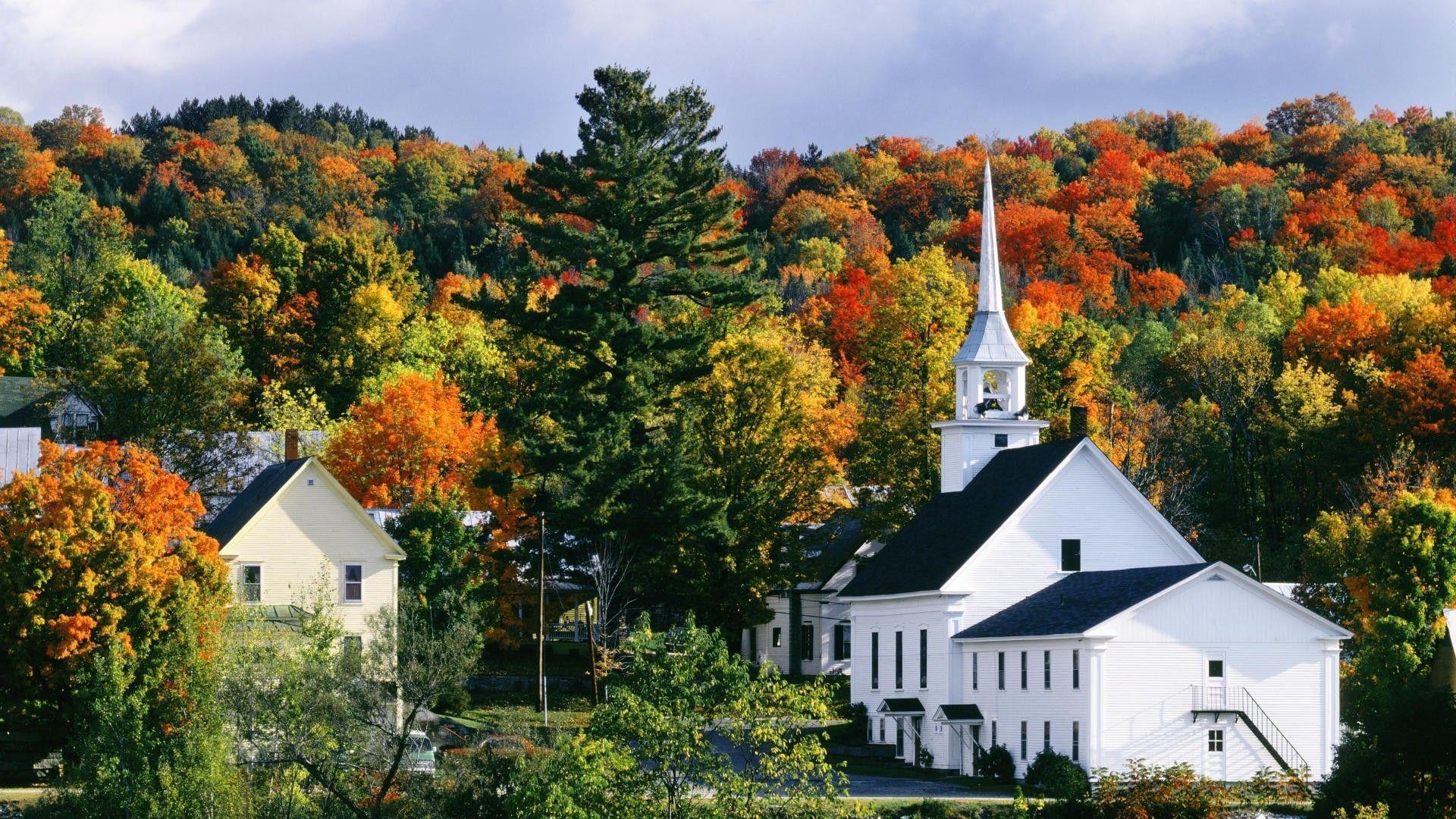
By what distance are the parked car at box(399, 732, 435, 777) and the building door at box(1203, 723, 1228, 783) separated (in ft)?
62.5

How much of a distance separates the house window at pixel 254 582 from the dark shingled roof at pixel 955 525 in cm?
1781

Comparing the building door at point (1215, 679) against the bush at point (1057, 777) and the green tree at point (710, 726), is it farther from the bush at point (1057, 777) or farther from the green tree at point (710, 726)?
the green tree at point (710, 726)

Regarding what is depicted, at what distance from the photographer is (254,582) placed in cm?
6147

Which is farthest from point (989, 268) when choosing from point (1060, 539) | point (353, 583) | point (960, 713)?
point (353, 583)

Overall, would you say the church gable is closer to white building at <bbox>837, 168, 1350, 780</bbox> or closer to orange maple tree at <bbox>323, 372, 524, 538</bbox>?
white building at <bbox>837, 168, 1350, 780</bbox>

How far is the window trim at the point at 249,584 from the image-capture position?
60.7 m

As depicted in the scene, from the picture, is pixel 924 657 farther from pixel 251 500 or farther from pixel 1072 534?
pixel 251 500

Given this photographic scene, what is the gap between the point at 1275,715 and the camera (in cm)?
5459

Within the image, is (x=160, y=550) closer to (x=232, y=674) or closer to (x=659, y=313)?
(x=232, y=674)

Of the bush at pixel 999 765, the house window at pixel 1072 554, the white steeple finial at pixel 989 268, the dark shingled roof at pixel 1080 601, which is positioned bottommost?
the bush at pixel 999 765

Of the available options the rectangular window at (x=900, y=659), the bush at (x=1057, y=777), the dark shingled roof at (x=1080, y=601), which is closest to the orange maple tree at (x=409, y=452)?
the rectangular window at (x=900, y=659)

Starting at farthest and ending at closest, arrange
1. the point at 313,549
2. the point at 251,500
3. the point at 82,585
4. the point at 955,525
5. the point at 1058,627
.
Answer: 1. the point at 251,500
2. the point at 955,525
3. the point at 313,549
4. the point at 1058,627
5. the point at 82,585

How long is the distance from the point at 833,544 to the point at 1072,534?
65.5 ft

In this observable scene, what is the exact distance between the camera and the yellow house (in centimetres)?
6159
